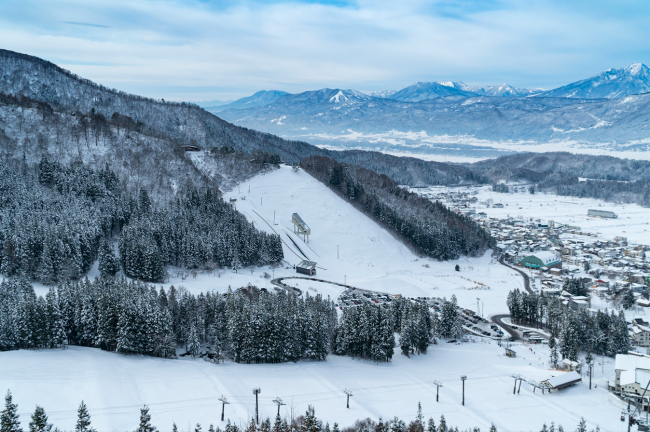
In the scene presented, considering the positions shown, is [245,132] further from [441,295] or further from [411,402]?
[411,402]

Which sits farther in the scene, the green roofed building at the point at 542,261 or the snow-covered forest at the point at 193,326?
the green roofed building at the point at 542,261

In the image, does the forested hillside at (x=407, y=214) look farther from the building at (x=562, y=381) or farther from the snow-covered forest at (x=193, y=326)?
the building at (x=562, y=381)

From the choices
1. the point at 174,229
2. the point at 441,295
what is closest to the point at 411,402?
the point at 441,295

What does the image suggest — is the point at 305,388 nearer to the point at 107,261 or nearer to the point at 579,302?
the point at 107,261

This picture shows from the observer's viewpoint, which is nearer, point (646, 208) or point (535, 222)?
point (535, 222)

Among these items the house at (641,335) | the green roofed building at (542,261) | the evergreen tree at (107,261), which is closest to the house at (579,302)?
the house at (641,335)

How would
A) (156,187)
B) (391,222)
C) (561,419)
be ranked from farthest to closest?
1. (391,222)
2. (156,187)
3. (561,419)

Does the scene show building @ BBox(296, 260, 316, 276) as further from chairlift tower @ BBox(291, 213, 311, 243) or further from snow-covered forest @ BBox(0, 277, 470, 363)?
snow-covered forest @ BBox(0, 277, 470, 363)
